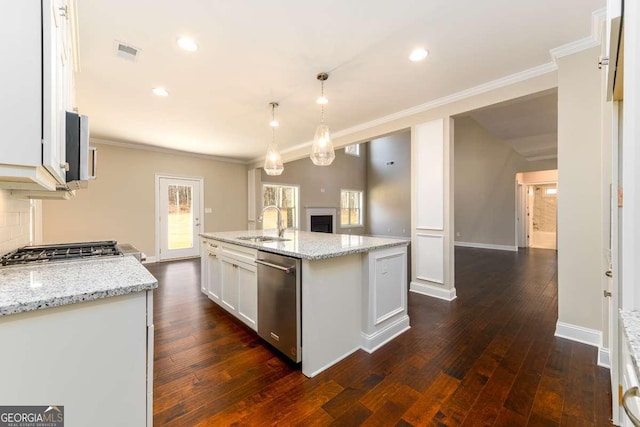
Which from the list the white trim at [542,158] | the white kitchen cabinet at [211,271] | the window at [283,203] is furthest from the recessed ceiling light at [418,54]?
the white trim at [542,158]

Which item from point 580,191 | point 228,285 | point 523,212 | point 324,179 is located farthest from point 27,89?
point 523,212

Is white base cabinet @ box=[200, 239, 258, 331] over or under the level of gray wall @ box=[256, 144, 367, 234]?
under

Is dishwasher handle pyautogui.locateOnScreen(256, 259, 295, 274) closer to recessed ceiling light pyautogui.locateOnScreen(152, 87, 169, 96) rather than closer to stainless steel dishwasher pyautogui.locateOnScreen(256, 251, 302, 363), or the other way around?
stainless steel dishwasher pyautogui.locateOnScreen(256, 251, 302, 363)

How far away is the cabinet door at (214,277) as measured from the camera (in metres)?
2.94

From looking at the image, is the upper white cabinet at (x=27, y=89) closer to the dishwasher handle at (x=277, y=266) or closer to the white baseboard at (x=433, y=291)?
the dishwasher handle at (x=277, y=266)

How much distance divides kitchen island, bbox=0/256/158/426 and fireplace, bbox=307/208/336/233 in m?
7.16

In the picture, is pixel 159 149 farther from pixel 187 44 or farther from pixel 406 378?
pixel 406 378

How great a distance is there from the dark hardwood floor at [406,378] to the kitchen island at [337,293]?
0.39 feet

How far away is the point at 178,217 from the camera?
237 inches

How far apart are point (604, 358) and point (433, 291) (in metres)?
1.64

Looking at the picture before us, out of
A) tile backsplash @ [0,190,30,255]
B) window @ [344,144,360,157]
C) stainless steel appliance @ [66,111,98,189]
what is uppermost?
window @ [344,144,360,157]

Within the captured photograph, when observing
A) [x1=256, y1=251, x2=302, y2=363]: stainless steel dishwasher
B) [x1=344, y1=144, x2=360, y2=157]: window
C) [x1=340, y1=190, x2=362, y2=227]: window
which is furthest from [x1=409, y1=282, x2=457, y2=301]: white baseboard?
[x1=344, y1=144, x2=360, y2=157]: window

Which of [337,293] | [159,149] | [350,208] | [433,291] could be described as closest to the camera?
[337,293]

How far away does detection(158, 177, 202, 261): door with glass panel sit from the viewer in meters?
5.78
